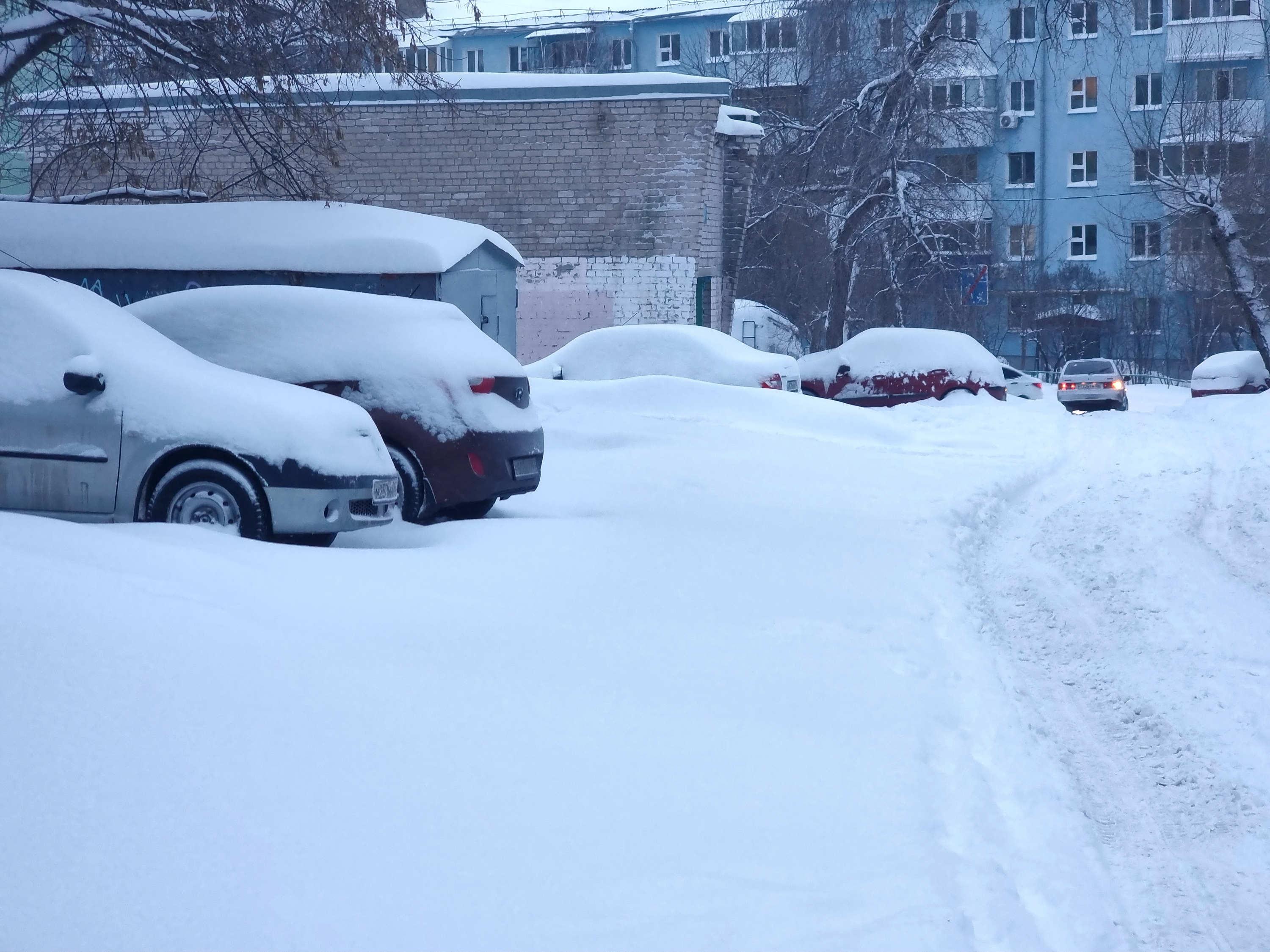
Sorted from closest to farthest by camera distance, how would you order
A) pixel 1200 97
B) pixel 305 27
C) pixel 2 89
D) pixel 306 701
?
pixel 306 701
pixel 305 27
pixel 2 89
pixel 1200 97

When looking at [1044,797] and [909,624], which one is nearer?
[1044,797]

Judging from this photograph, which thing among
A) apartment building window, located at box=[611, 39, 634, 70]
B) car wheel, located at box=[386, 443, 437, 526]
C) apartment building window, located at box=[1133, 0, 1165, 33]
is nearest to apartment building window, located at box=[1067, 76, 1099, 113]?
apartment building window, located at box=[1133, 0, 1165, 33]

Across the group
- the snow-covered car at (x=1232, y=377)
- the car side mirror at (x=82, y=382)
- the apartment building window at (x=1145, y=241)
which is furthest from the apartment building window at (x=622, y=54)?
the car side mirror at (x=82, y=382)

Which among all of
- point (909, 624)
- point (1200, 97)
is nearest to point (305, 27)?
point (909, 624)

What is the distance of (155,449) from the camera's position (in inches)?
287

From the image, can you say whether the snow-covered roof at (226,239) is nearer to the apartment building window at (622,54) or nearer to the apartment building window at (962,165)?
the apartment building window at (962,165)

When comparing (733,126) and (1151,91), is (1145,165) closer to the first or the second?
(1151,91)

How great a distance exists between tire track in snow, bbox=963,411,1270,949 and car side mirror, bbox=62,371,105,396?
499 cm

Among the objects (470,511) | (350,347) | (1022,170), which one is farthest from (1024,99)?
(350,347)

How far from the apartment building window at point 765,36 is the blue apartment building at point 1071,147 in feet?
0.44

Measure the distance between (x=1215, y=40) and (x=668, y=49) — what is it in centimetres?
2338

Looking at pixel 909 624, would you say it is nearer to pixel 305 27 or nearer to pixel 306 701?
pixel 306 701

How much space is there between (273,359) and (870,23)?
25661mm

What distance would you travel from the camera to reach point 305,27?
11086 millimetres
